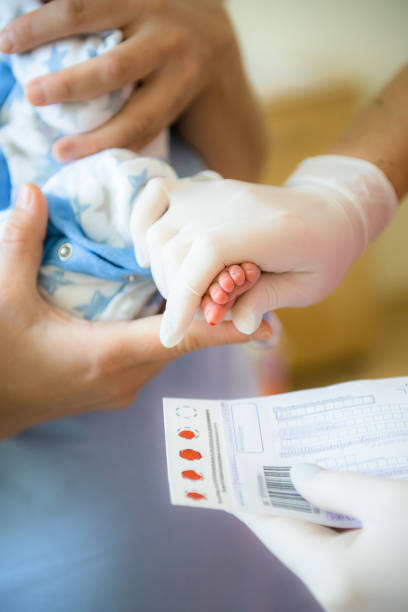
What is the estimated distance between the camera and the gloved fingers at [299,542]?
45cm

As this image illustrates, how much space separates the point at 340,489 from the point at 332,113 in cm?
160

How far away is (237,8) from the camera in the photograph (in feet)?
6.40

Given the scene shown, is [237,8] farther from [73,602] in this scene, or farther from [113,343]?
[73,602]

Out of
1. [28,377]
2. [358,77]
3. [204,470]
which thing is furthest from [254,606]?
[358,77]

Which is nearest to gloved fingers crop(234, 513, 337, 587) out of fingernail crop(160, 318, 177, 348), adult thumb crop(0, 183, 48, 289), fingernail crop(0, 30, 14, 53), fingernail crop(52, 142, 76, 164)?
fingernail crop(160, 318, 177, 348)

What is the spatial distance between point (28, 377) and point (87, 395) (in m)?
0.09

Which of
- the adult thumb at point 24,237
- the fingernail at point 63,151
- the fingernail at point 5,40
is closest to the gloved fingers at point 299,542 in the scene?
the adult thumb at point 24,237

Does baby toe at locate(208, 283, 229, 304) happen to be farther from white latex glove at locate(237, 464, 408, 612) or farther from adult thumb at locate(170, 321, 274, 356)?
white latex glove at locate(237, 464, 408, 612)

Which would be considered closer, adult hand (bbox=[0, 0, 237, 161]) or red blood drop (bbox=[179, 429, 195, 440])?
red blood drop (bbox=[179, 429, 195, 440])

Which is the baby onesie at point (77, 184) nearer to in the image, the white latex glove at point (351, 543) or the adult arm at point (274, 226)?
the adult arm at point (274, 226)

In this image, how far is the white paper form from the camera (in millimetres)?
508

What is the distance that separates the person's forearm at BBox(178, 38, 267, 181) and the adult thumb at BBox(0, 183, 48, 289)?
433 millimetres

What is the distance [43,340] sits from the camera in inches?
26.3

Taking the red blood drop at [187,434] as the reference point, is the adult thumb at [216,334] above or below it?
above
